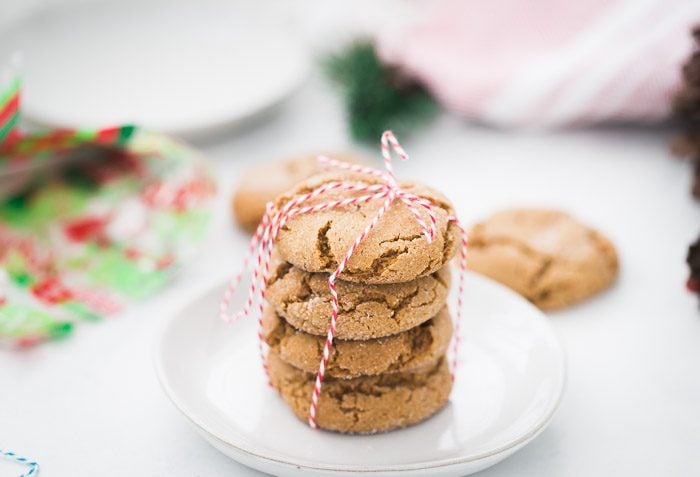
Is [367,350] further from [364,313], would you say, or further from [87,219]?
[87,219]

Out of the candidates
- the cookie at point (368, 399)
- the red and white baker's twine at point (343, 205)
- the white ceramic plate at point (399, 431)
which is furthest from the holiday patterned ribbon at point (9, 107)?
the cookie at point (368, 399)

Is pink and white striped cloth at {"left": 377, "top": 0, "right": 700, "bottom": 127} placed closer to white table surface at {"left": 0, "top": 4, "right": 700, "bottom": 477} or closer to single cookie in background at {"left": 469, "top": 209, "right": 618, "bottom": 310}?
white table surface at {"left": 0, "top": 4, "right": 700, "bottom": 477}

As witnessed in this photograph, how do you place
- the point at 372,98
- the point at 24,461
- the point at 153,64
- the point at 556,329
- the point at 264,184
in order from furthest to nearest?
the point at 153,64 → the point at 372,98 → the point at 264,184 → the point at 556,329 → the point at 24,461

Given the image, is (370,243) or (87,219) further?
(87,219)

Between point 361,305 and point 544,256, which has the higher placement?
point 361,305

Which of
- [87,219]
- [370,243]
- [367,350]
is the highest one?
[370,243]

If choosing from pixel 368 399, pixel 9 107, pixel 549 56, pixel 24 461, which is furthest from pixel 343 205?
pixel 549 56

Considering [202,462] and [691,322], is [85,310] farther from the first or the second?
[691,322]

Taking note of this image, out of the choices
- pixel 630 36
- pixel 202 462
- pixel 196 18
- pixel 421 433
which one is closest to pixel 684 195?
pixel 630 36

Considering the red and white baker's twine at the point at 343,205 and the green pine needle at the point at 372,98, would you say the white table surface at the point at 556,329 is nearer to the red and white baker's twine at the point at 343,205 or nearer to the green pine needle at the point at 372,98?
the green pine needle at the point at 372,98
